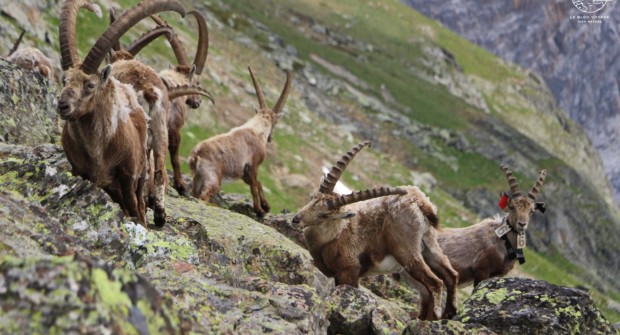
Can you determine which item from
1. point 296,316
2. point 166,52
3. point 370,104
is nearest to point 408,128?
point 370,104

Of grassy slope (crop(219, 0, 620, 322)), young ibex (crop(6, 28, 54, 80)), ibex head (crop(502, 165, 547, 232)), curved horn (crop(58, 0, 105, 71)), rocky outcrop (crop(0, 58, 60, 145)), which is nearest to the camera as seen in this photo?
curved horn (crop(58, 0, 105, 71))

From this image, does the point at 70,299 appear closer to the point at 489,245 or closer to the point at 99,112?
the point at 99,112

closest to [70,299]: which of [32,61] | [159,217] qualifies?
[159,217]

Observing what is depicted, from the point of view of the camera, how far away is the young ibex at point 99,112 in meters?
7.65

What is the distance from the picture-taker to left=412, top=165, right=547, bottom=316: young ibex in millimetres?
12867

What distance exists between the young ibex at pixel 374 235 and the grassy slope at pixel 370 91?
15418 millimetres

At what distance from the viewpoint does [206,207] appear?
13.6m

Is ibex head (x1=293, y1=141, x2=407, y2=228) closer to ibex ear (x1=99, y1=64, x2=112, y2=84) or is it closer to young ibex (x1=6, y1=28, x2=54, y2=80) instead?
ibex ear (x1=99, y1=64, x2=112, y2=84)

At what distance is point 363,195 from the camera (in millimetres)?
10508

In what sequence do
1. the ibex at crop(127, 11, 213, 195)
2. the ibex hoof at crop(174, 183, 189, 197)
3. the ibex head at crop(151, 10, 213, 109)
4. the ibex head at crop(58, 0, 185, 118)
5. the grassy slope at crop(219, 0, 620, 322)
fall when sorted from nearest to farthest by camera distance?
the ibex head at crop(58, 0, 185, 118)
the ibex at crop(127, 11, 213, 195)
the ibex head at crop(151, 10, 213, 109)
the ibex hoof at crop(174, 183, 189, 197)
the grassy slope at crop(219, 0, 620, 322)

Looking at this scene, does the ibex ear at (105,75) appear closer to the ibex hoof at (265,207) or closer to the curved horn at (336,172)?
the curved horn at (336,172)

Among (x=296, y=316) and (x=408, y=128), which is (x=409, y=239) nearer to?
→ (x=296, y=316)

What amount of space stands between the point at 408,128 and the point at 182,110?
189ft

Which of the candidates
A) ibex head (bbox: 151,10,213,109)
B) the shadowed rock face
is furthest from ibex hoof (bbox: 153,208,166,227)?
ibex head (bbox: 151,10,213,109)
